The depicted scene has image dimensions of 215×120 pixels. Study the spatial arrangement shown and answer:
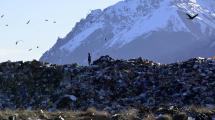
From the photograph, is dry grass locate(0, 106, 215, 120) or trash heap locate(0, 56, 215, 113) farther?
trash heap locate(0, 56, 215, 113)

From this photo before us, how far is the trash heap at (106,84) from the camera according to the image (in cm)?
2762

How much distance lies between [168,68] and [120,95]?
14.4 feet

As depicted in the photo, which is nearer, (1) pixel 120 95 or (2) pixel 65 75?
(1) pixel 120 95

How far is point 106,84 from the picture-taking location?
30.2 meters

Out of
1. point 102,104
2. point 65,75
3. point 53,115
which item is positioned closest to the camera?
point 53,115

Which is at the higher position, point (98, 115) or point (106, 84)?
point (106, 84)

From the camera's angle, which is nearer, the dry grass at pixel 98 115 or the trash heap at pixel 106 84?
the dry grass at pixel 98 115

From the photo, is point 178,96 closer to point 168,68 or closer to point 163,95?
point 163,95

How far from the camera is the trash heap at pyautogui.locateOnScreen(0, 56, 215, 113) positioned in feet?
90.6

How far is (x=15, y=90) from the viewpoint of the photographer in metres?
30.6

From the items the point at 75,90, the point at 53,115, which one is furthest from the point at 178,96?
the point at 53,115

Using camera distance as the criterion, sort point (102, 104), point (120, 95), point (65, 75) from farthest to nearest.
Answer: point (65, 75) < point (120, 95) < point (102, 104)

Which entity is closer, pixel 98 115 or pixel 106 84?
pixel 98 115

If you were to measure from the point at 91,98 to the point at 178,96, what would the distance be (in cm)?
428
